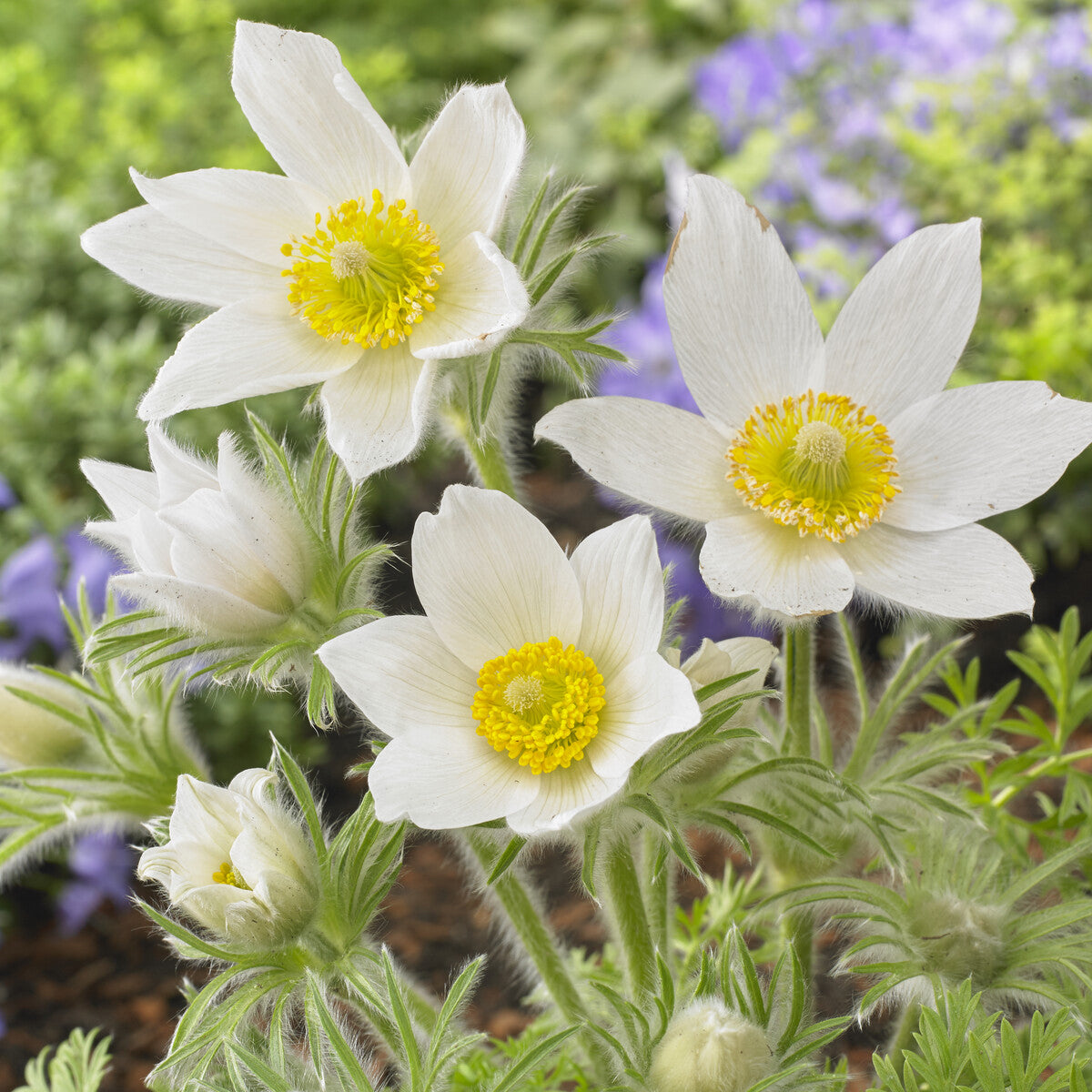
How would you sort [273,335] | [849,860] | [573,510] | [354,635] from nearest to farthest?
[354,635] < [273,335] < [849,860] < [573,510]

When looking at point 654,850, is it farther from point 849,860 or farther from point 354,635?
point 354,635

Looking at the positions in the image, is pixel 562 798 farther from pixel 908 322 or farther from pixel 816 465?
pixel 908 322

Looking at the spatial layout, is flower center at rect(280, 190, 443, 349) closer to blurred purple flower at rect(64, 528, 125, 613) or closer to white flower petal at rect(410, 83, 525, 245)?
white flower petal at rect(410, 83, 525, 245)

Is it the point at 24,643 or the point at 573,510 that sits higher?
the point at 24,643

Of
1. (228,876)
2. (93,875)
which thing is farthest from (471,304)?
(93,875)

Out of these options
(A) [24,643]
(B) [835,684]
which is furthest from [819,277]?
(A) [24,643]

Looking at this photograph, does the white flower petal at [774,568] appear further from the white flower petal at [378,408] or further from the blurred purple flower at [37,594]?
the blurred purple flower at [37,594]
